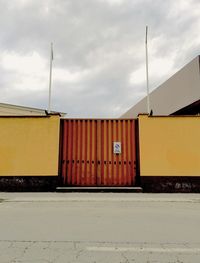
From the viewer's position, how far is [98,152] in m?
11.7

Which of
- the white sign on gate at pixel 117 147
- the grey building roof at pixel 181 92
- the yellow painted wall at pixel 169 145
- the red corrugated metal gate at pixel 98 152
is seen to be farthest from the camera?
the grey building roof at pixel 181 92

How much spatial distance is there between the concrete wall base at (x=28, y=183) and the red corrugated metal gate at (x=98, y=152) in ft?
→ 1.99

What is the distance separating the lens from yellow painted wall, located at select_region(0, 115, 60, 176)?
11.2 metres

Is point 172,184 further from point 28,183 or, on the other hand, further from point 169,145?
point 28,183

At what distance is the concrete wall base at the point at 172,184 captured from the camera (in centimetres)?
1095

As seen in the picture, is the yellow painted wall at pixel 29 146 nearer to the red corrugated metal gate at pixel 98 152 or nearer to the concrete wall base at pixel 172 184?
the red corrugated metal gate at pixel 98 152

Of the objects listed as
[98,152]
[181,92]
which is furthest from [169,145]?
[181,92]

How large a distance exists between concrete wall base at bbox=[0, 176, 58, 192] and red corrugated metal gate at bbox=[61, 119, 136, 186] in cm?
61
